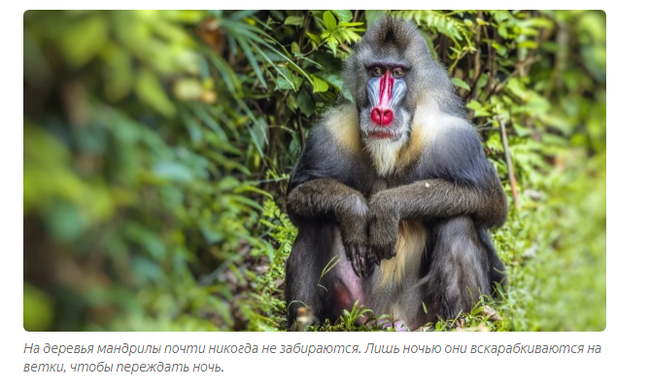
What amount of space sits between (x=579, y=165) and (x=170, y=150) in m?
2.05

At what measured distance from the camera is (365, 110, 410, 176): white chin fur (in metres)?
3.76

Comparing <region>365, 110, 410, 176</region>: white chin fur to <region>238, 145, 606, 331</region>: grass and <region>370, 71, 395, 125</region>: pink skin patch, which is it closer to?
<region>370, 71, 395, 125</region>: pink skin patch

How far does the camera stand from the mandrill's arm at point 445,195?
381cm

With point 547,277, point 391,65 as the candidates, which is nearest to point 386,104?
point 391,65

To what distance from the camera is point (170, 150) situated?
10.8 ft

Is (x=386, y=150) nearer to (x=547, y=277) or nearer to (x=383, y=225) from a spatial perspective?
(x=383, y=225)

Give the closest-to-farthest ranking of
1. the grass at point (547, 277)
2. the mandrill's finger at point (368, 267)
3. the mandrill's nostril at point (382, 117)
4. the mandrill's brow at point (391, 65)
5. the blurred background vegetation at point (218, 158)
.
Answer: the blurred background vegetation at point (218, 158)
the grass at point (547, 277)
the mandrill's nostril at point (382, 117)
the mandrill's brow at point (391, 65)
the mandrill's finger at point (368, 267)

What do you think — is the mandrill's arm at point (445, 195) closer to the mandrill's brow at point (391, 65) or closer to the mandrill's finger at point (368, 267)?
the mandrill's finger at point (368, 267)

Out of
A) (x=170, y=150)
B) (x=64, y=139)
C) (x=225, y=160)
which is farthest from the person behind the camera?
(x=225, y=160)

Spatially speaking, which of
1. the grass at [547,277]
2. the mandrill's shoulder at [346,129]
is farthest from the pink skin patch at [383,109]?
the grass at [547,277]

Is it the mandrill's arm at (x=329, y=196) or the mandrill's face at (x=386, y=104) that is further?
the mandrill's arm at (x=329, y=196)

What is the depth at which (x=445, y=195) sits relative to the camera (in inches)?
151

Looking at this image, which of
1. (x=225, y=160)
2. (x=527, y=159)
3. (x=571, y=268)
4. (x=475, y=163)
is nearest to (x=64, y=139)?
(x=225, y=160)
